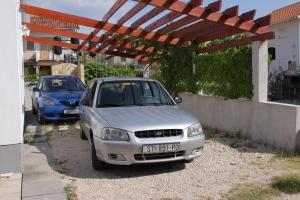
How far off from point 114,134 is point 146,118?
642mm

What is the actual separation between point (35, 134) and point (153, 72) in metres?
6.18

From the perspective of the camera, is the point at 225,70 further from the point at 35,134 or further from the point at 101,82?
the point at 35,134

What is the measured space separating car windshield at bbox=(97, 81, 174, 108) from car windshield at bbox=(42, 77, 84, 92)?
18.8 ft

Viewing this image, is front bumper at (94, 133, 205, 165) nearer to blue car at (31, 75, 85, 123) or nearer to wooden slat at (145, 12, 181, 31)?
wooden slat at (145, 12, 181, 31)

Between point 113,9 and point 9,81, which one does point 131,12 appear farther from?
point 9,81

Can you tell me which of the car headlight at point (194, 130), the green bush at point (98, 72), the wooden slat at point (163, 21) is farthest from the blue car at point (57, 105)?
the green bush at point (98, 72)

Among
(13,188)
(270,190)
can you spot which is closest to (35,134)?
(13,188)

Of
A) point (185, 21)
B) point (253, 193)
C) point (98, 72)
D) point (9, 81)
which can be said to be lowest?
point (253, 193)

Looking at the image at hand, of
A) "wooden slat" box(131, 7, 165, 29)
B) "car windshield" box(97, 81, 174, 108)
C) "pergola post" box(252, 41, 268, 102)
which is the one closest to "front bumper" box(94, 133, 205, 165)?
"car windshield" box(97, 81, 174, 108)

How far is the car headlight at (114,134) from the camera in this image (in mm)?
6297

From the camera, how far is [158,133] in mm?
6387

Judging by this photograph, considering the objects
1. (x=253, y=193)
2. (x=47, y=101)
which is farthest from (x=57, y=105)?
(x=253, y=193)

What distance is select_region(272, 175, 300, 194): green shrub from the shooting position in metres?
5.61

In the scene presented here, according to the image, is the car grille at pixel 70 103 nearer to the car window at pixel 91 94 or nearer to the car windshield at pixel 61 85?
the car windshield at pixel 61 85
